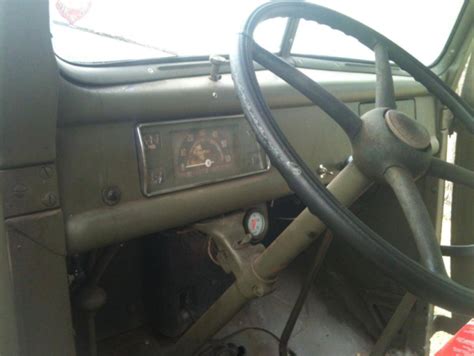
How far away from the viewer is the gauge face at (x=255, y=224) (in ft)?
4.09

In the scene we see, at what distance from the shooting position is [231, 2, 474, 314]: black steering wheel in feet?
2.24

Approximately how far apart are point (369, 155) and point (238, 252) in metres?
0.44

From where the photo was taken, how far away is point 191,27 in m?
1.32

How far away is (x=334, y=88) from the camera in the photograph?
1474 mm

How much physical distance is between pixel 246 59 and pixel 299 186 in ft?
0.93

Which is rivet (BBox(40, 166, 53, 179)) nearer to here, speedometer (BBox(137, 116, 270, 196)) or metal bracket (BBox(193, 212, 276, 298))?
speedometer (BBox(137, 116, 270, 196))

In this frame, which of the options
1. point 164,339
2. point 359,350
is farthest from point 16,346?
point 359,350

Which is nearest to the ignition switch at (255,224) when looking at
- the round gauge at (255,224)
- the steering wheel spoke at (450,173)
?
the round gauge at (255,224)

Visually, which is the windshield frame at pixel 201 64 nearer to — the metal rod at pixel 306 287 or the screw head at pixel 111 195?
the screw head at pixel 111 195

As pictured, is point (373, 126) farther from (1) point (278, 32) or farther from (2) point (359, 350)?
(2) point (359, 350)

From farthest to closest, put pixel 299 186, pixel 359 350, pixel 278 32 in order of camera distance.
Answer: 1. pixel 359 350
2. pixel 278 32
3. pixel 299 186

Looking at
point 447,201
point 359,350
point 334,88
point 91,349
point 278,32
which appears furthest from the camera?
point 447,201

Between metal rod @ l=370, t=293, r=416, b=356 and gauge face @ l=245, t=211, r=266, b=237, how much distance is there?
69 centimetres

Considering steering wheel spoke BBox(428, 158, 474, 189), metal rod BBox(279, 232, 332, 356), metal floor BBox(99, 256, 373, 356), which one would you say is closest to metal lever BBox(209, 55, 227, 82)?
steering wheel spoke BBox(428, 158, 474, 189)
